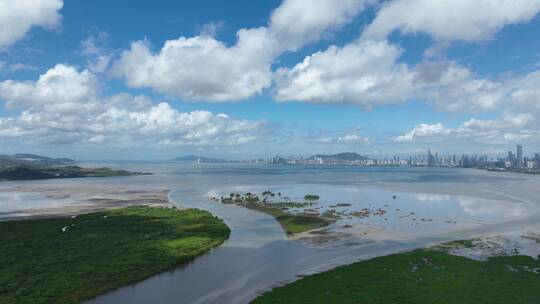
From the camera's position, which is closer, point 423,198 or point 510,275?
point 510,275

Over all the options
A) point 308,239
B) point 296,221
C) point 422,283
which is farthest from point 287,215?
point 422,283

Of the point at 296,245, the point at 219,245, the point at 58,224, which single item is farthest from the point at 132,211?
the point at 296,245

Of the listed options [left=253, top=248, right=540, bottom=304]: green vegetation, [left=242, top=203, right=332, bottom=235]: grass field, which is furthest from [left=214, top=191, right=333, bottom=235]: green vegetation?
[left=253, top=248, right=540, bottom=304]: green vegetation

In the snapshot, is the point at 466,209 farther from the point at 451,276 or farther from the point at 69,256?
the point at 69,256

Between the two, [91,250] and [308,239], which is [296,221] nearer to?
[308,239]

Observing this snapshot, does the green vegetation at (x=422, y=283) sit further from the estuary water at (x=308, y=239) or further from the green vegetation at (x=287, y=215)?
the green vegetation at (x=287, y=215)

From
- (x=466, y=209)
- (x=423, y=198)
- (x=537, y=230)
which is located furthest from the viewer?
(x=423, y=198)
